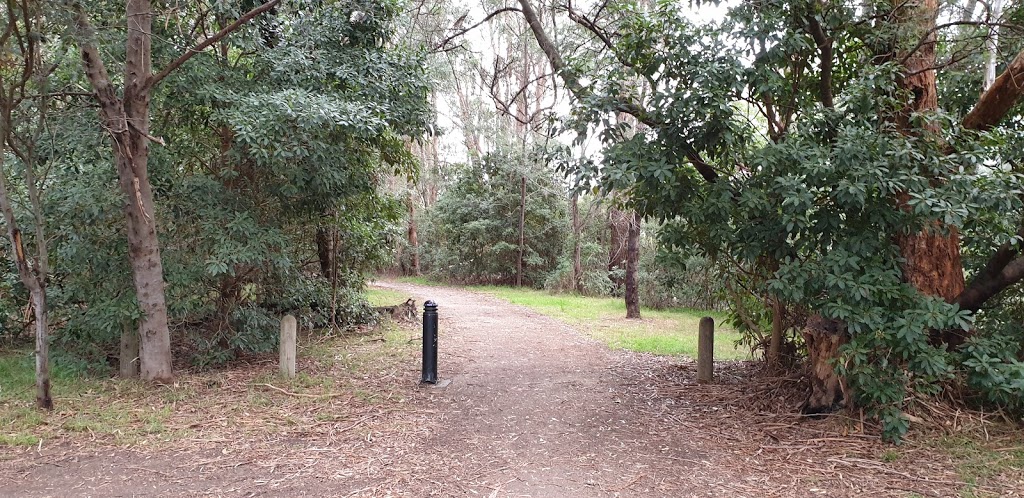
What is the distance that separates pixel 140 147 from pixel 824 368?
703cm

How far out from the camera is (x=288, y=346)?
23.0ft

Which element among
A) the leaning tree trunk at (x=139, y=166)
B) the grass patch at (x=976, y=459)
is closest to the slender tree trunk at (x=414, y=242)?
the leaning tree trunk at (x=139, y=166)

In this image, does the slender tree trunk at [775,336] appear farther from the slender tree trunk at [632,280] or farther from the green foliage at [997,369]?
the slender tree trunk at [632,280]

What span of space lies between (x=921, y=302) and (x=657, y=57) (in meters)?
3.01

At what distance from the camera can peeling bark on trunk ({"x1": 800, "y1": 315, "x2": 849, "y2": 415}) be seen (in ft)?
17.5

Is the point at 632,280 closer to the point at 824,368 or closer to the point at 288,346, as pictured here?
the point at 824,368

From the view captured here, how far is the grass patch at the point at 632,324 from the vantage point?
9.95 metres

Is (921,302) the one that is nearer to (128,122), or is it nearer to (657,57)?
(657,57)

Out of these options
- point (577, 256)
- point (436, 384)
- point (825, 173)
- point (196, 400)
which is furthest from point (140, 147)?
point (577, 256)

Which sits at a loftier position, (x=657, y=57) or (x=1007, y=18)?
(x=1007, y=18)

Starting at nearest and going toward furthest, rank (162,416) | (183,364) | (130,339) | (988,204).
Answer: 1. (988,204)
2. (162,416)
3. (130,339)
4. (183,364)

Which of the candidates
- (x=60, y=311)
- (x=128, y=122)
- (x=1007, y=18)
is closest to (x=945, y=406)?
(x=1007, y=18)

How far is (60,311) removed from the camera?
277 inches

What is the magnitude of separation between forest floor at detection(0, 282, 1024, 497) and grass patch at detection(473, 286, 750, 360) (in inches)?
85.4
